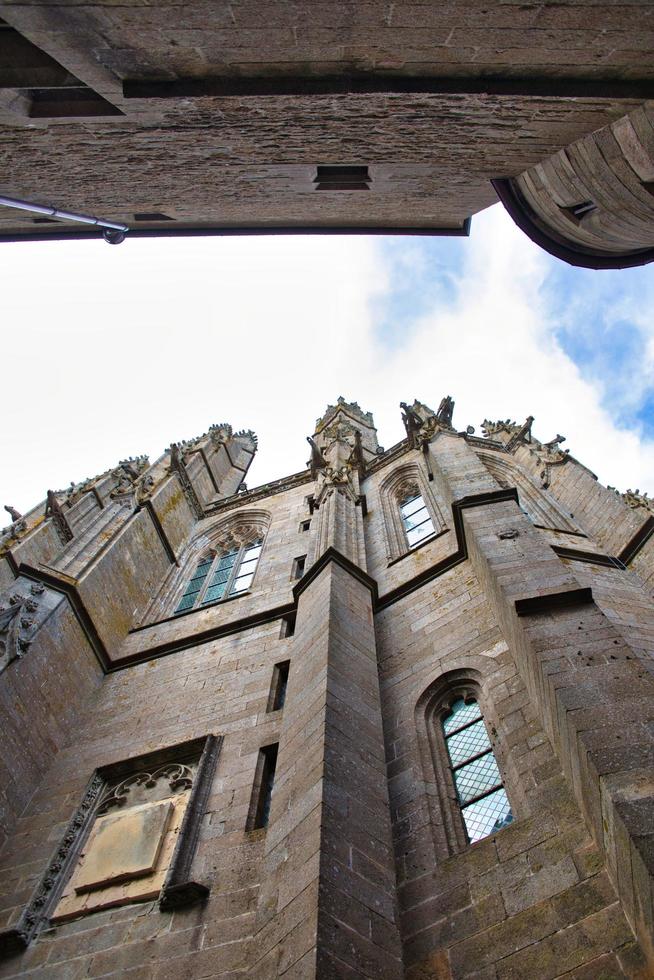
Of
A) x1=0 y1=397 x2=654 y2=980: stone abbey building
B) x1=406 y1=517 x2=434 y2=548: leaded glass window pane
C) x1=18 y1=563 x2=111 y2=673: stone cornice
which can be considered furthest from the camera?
x1=406 y1=517 x2=434 y2=548: leaded glass window pane

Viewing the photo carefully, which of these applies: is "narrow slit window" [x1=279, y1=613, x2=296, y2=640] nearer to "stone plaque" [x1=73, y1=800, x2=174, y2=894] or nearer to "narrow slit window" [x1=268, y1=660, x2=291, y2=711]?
"narrow slit window" [x1=268, y1=660, x2=291, y2=711]

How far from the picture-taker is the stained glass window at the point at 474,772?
589cm

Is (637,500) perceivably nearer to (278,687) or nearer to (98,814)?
(278,687)

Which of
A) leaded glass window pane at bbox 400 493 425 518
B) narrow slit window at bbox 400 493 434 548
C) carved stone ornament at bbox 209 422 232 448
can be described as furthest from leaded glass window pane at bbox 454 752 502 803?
carved stone ornament at bbox 209 422 232 448

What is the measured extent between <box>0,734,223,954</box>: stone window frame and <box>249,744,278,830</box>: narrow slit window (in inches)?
24.5

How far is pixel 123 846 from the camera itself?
7.09 m

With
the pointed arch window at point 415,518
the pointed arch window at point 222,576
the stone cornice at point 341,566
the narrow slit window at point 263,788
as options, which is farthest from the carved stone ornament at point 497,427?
the narrow slit window at point 263,788

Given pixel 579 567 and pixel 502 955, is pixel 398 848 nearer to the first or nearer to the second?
pixel 502 955

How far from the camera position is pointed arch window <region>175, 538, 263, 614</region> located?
14727 mm

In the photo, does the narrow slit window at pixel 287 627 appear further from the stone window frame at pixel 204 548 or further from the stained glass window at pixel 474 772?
Answer: the stained glass window at pixel 474 772

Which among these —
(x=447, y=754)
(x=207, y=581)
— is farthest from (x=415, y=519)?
(x=447, y=754)

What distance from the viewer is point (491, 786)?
622 centimetres

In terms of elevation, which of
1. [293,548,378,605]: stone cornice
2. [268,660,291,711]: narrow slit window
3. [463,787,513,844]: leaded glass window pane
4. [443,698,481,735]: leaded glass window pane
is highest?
[293,548,378,605]: stone cornice

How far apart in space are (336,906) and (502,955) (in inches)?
46.3
